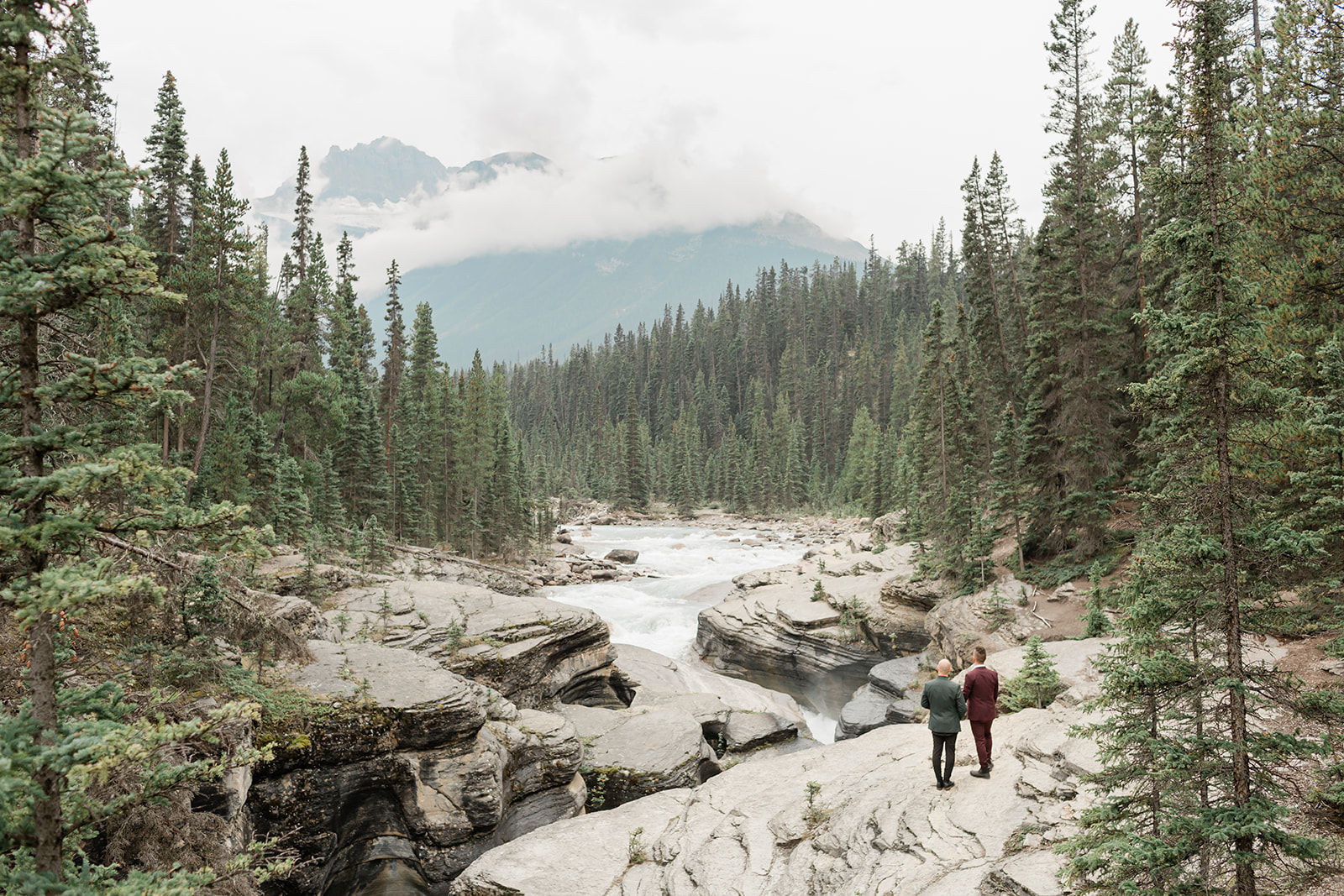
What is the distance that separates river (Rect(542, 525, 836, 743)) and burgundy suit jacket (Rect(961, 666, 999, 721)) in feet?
43.9

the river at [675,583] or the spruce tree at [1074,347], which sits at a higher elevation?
the spruce tree at [1074,347]

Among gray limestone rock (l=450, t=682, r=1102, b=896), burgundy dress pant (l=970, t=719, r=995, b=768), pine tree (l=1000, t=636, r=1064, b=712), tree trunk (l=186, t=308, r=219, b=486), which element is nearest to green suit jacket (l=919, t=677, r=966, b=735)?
burgundy dress pant (l=970, t=719, r=995, b=768)

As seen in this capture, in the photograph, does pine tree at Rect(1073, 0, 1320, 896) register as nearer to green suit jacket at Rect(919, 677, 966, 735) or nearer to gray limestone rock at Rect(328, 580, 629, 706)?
green suit jacket at Rect(919, 677, 966, 735)

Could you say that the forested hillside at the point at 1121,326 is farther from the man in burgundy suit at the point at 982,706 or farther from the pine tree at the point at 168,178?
the pine tree at the point at 168,178

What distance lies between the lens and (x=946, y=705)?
9.69 metres

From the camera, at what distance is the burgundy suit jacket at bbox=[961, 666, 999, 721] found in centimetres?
993

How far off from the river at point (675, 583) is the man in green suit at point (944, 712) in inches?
514

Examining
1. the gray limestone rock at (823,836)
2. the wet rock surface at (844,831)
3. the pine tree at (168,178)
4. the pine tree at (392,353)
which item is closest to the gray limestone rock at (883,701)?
the gray limestone rock at (823,836)

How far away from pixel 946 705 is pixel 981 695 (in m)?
0.77

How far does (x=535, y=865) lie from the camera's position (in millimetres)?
11234

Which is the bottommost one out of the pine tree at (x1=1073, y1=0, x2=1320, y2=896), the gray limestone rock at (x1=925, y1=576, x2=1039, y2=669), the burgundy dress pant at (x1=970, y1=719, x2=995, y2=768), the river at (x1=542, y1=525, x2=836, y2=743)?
the river at (x1=542, y1=525, x2=836, y2=743)

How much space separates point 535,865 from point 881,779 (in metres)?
6.36

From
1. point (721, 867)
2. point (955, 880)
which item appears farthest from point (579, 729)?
point (955, 880)

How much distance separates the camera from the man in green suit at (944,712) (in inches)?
380
